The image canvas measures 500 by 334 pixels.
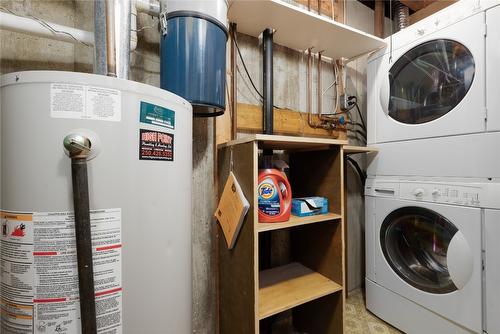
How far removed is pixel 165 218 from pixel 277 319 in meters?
1.21

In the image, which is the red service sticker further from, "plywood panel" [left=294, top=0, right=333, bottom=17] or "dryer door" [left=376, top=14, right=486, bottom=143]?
"plywood panel" [left=294, top=0, right=333, bottom=17]

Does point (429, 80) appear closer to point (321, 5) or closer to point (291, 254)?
point (321, 5)

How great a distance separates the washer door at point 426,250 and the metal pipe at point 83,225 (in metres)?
1.47

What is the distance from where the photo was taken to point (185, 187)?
2.24 feet

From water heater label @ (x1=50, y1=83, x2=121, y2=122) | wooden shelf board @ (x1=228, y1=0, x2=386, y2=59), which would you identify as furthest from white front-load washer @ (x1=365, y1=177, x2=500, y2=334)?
water heater label @ (x1=50, y1=83, x2=121, y2=122)

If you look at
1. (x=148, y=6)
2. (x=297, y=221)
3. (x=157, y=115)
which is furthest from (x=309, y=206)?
(x=148, y=6)

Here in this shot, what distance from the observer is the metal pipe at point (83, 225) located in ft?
1.52

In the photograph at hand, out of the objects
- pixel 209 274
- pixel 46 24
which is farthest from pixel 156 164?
pixel 209 274

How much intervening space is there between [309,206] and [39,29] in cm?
122

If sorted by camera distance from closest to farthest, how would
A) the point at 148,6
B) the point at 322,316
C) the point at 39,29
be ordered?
the point at 39,29 → the point at 148,6 → the point at 322,316

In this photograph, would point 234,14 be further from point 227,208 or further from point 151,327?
point 151,327

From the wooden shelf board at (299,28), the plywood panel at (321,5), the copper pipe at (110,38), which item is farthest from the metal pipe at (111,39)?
the plywood panel at (321,5)

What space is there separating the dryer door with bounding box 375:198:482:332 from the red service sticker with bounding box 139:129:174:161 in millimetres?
1317

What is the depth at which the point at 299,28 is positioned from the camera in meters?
1.31
